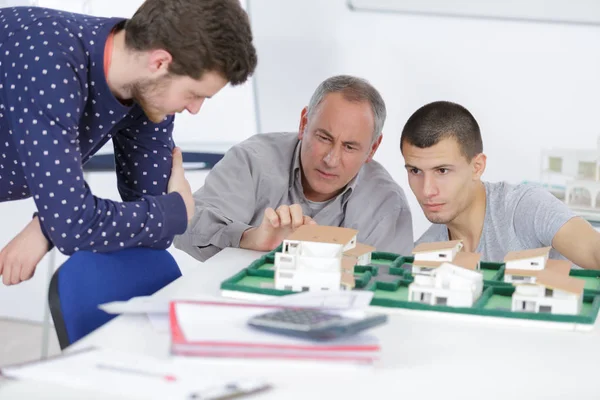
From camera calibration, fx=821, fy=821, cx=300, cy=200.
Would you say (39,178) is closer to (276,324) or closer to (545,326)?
(276,324)

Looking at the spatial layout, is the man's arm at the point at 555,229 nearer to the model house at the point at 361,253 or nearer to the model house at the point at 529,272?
the model house at the point at 529,272

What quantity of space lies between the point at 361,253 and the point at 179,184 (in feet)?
1.43

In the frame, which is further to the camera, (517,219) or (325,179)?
(325,179)

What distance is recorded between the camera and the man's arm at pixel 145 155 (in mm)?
1805

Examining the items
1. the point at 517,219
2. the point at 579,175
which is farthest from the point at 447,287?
the point at 579,175

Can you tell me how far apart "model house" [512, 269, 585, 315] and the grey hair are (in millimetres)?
1086

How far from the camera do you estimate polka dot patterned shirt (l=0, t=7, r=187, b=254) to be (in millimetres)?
1416

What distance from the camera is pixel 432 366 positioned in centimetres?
119

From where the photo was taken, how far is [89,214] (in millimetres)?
1461

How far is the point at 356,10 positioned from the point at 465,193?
5.11 feet

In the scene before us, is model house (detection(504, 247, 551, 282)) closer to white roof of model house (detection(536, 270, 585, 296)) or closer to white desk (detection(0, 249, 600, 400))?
white roof of model house (detection(536, 270, 585, 296))

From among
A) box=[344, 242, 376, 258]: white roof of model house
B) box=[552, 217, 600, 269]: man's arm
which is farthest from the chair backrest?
box=[552, 217, 600, 269]: man's arm

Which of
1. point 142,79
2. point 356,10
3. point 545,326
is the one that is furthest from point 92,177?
point 545,326

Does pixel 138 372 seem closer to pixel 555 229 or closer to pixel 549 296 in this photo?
pixel 549 296
